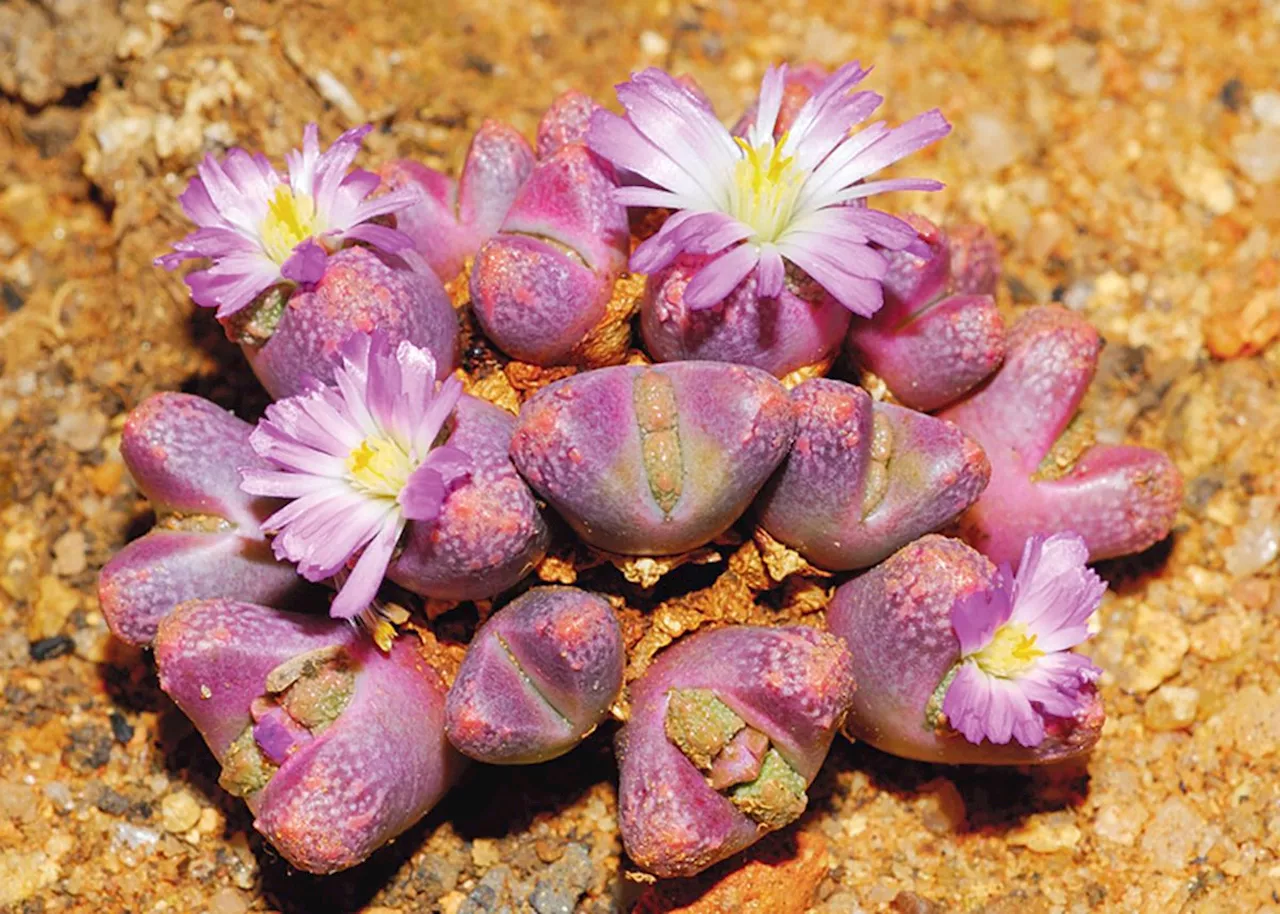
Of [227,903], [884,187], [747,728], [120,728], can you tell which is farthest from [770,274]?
[120,728]

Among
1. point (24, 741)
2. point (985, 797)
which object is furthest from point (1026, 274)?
point (24, 741)

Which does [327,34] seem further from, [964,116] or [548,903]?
[548,903]

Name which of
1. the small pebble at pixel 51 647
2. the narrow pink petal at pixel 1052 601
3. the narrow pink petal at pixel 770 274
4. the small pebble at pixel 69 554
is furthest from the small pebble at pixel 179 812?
the narrow pink petal at pixel 1052 601

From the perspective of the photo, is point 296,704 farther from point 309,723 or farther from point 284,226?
point 284,226

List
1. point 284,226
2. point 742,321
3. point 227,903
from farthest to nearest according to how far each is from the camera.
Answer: point 227,903 → point 284,226 → point 742,321

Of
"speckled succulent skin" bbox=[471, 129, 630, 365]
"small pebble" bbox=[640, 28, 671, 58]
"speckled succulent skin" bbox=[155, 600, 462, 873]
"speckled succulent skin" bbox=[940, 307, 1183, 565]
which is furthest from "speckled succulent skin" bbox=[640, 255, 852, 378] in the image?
"small pebble" bbox=[640, 28, 671, 58]

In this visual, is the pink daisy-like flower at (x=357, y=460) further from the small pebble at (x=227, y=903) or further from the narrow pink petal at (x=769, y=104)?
the small pebble at (x=227, y=903)

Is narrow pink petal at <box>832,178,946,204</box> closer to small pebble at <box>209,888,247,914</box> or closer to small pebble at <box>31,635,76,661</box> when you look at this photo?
small pebble at <box>209,888,247,914</box>
